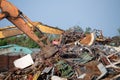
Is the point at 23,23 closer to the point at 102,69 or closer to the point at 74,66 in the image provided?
the point at 74,66

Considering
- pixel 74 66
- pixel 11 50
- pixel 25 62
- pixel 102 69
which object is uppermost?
pixel 11 50

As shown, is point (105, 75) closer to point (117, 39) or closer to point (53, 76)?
point (53, 76)

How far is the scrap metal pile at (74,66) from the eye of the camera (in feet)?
32.3

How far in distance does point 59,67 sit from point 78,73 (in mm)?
940

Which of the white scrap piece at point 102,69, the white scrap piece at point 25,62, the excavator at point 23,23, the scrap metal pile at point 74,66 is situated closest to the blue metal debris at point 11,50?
the scrap metal pile at point 74,66

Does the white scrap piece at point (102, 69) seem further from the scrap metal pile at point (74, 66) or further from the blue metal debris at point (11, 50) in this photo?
the blue metal debris at point (11, 50)

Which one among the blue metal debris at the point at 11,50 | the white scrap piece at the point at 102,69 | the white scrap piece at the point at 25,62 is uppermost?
the blue metal debris at the point at 11,50

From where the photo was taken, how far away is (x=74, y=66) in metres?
10.5

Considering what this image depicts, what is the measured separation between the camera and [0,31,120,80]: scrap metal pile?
A: 9.85 m

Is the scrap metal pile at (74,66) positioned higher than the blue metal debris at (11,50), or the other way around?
the blue metal debris at (11,50)

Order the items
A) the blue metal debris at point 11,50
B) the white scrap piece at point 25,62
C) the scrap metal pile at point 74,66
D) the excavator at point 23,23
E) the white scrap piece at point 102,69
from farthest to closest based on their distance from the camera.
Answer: the blue metal debris at point 11,50 < the white scrap piece at point 25,62 < the excavator at point 23,23 < the scrap metal pile at point 74,66 < the white scrap piece at point 102,69

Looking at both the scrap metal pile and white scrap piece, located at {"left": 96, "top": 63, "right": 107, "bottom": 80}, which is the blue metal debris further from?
white scrap piece, located at {"left": 96, "top": 63, "right": 107, "bottom": 80}

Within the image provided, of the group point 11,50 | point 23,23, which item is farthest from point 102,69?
point 11,50

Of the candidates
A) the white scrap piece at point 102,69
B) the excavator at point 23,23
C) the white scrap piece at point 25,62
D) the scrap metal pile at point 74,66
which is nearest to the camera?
the white scrap piece at point 102,69
